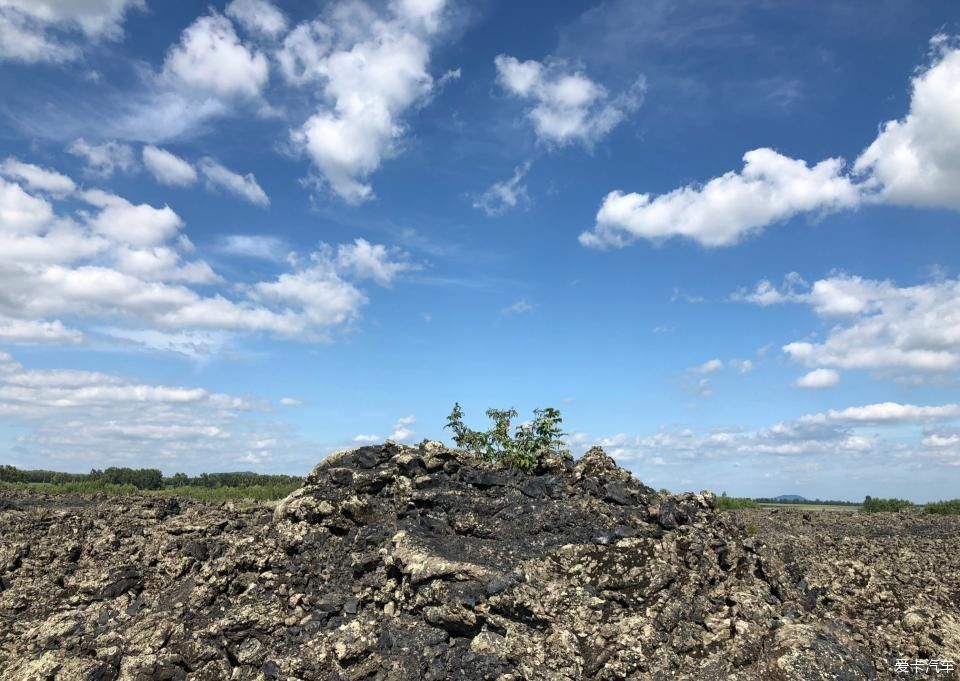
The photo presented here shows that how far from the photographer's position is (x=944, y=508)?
192ft

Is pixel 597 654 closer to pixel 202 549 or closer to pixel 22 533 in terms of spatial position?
pixel 202 549

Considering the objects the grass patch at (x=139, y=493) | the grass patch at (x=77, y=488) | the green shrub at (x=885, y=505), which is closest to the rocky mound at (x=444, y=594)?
the grass patch at (x=139, y=493)

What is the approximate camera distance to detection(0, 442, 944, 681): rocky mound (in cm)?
1134

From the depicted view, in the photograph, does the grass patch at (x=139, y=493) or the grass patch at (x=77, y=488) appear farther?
the grass patch at (x=139, y=493)

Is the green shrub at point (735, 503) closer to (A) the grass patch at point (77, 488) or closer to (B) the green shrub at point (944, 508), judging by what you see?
(B) the green shrub at point (944, 508)

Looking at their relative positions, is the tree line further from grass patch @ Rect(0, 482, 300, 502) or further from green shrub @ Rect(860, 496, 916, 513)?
green shrub @ Rect(860, 496, 916, 513)

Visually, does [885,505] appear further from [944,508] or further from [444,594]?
[444,594]

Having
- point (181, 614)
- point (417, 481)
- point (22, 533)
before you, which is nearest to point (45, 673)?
point (181, 614)

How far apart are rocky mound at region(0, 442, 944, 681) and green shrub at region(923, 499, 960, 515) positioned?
55920 mm

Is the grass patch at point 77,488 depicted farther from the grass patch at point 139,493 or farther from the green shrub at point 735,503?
the green shrub at point 735,503

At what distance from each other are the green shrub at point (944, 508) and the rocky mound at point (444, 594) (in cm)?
5592

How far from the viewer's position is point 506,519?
14602 mm

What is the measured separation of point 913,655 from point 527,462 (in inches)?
377

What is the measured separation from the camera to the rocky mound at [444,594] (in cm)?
1134
